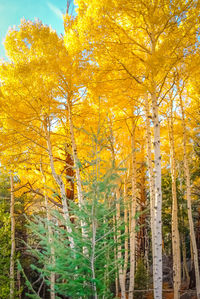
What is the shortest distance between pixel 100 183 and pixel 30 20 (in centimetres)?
469

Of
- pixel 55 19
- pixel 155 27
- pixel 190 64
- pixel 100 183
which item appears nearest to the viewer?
pixel 100 183

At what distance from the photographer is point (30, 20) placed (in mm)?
5434

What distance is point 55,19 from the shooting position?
6141 millimetres

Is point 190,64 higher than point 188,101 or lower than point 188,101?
lower

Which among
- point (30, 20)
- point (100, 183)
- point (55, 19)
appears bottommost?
point (100, 183)

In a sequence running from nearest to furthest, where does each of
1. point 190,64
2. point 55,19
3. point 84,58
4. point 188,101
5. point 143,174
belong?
point 190,64, point 84,58, point 55,19, point 188,101, point 143,174

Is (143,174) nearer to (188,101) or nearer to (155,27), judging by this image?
(188,101)

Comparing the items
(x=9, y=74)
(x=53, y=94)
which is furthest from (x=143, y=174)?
(x=9, y=74)

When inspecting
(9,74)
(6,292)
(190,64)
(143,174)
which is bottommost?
(6,292)

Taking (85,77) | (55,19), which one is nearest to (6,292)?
(85,77)

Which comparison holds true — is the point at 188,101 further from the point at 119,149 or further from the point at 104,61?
the point at 104,61

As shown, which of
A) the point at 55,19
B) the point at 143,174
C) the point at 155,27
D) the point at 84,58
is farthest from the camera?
the point at 143,174

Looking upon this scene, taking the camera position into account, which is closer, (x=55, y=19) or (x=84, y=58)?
(x=84, y=58)

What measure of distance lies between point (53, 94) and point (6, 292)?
18.2 feet
